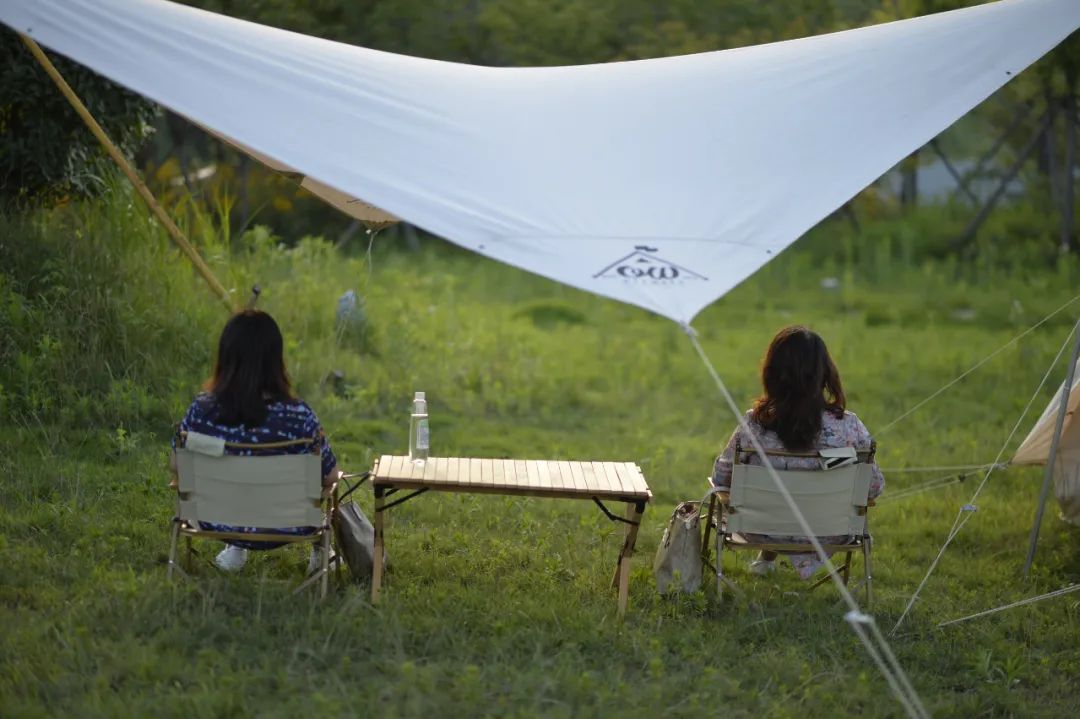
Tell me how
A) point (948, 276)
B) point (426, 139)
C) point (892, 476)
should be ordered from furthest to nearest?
point (948, 276) < point (892, 476) < point (426, 139)

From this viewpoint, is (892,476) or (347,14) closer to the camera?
(892,476)

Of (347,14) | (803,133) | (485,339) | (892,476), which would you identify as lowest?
(892,476)

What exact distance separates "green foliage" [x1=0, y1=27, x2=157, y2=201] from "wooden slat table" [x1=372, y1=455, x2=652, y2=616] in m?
3.68

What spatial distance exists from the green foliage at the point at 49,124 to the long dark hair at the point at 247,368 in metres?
3.60

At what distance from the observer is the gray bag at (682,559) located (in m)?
4.48

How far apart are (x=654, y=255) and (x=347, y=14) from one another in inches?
434

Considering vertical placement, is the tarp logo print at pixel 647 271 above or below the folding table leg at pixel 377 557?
above

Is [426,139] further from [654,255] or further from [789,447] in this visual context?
[789,447]

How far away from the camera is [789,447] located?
439 cm

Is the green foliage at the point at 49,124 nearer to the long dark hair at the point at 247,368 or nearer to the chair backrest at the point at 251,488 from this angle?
the long dark hair at the point at 247,368

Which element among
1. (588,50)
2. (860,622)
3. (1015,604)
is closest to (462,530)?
(860,622)

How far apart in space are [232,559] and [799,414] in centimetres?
212

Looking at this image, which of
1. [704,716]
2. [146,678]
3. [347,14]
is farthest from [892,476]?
[347,14]

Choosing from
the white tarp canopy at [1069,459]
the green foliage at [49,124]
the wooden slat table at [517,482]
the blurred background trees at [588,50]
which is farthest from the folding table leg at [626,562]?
the blurred background trees at [588,50]
